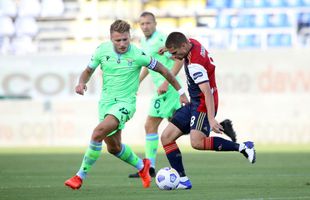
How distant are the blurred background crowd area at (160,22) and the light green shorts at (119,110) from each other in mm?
15020

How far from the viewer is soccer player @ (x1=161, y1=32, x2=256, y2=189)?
9867mm

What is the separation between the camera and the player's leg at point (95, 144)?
10078 mm

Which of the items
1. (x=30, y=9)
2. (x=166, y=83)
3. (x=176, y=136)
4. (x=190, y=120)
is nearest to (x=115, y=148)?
(x=176, y=136)

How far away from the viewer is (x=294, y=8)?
2634 centimetres

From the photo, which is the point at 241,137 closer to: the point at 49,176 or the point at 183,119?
the point at 49,176

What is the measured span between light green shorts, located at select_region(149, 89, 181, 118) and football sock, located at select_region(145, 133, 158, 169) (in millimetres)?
336

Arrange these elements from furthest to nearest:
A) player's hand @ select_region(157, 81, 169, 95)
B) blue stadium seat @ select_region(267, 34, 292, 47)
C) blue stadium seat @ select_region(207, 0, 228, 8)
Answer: blue stadium seat @ select_region(207, 0, 228, 8), blue stadium seat @ select_region(267, 34, 292, 47), player's hand @ select_region(157, 81, 169, 95)

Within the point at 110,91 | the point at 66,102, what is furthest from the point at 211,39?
the point at 110,91

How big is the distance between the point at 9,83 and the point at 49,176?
12039 millimetres

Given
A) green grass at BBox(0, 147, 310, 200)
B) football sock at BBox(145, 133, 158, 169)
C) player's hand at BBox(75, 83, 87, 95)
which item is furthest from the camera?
football sock at BBox(145, 133, 158, 169)

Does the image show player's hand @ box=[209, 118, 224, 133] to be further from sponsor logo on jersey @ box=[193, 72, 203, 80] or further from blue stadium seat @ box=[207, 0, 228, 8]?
blue stadium seat @ box=[207, 0, 228, 8]

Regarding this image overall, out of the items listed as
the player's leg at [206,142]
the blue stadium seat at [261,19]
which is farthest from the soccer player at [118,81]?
the blue stadium seat at [261,19]

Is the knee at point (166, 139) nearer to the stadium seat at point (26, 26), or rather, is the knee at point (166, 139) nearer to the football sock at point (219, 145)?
the football sock at point (219, 145)

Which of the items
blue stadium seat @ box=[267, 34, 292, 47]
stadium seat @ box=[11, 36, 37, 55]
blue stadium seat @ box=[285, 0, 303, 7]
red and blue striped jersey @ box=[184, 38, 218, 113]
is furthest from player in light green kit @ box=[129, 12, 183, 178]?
stadium seat @ box=[11, 36, 37, 55]
